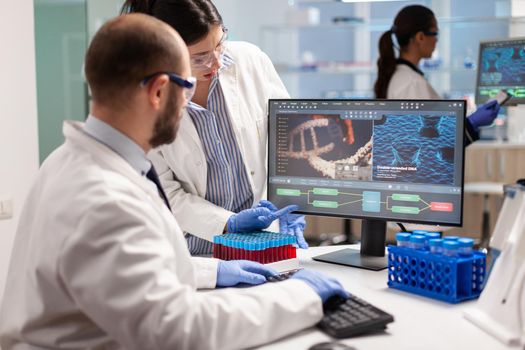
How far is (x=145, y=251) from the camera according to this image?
1116mm

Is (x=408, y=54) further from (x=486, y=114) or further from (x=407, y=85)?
(x=486, y=114)

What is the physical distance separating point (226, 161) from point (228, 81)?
278 mm

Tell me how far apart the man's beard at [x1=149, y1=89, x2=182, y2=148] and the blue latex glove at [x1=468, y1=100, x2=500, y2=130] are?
2.07 metres

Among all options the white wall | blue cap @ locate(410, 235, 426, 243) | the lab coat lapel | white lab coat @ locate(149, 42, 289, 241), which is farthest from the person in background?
the lab coat lapel

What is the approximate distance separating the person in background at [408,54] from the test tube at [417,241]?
218 cm

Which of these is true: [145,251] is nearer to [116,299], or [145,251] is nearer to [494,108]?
[116,299]

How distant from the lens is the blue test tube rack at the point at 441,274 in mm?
1488

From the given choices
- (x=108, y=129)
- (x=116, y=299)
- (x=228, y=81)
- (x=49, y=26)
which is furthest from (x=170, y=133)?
(x=49, y=26)

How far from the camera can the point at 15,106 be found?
2.72 meters

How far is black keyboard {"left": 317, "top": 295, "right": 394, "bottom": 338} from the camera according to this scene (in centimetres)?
130

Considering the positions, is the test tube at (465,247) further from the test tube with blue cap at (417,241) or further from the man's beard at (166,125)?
the man's beard at (166,125)

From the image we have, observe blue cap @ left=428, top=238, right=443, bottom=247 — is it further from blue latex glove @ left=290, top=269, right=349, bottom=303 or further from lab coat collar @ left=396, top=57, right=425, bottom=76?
lab coat collar @ left=396, top=57, right=425, bottom=76

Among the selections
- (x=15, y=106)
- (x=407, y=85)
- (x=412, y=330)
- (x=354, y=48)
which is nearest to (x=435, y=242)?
(x=412, y=330)

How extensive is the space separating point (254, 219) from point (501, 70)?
172 centimetres
